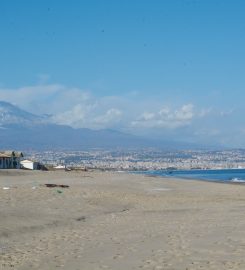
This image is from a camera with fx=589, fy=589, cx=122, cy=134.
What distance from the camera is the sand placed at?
37.2 ft

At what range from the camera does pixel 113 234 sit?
15867 millimetres

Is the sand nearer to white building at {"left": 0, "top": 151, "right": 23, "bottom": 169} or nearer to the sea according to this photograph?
the sea

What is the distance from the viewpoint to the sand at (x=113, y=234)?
11344 millimetres

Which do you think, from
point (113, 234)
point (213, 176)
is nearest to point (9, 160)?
point (213, 176)

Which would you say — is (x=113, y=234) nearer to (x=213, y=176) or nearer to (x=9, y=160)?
(x=9, y=160)

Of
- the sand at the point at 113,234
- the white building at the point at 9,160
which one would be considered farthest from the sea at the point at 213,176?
the sand at the point at 113,234

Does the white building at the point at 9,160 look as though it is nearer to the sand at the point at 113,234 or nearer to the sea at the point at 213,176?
the sea at the point at 213,176

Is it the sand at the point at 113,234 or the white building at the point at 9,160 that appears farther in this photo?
the white building at the point at 9,160

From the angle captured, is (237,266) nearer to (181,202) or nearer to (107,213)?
(107,213)

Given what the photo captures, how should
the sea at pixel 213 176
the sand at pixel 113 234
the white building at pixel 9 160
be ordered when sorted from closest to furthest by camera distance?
the sand at pixel 113 234 → the sea at pixel 213 176 → the white building at pixel 9 160

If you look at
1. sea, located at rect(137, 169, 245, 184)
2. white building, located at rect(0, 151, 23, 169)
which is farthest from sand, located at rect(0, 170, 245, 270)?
white building, located at rect(0, 151, 23, 169)

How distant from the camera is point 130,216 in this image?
69.7 feet

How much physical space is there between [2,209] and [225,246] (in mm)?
8598

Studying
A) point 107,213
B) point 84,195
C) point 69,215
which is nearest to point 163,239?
point 69,215
